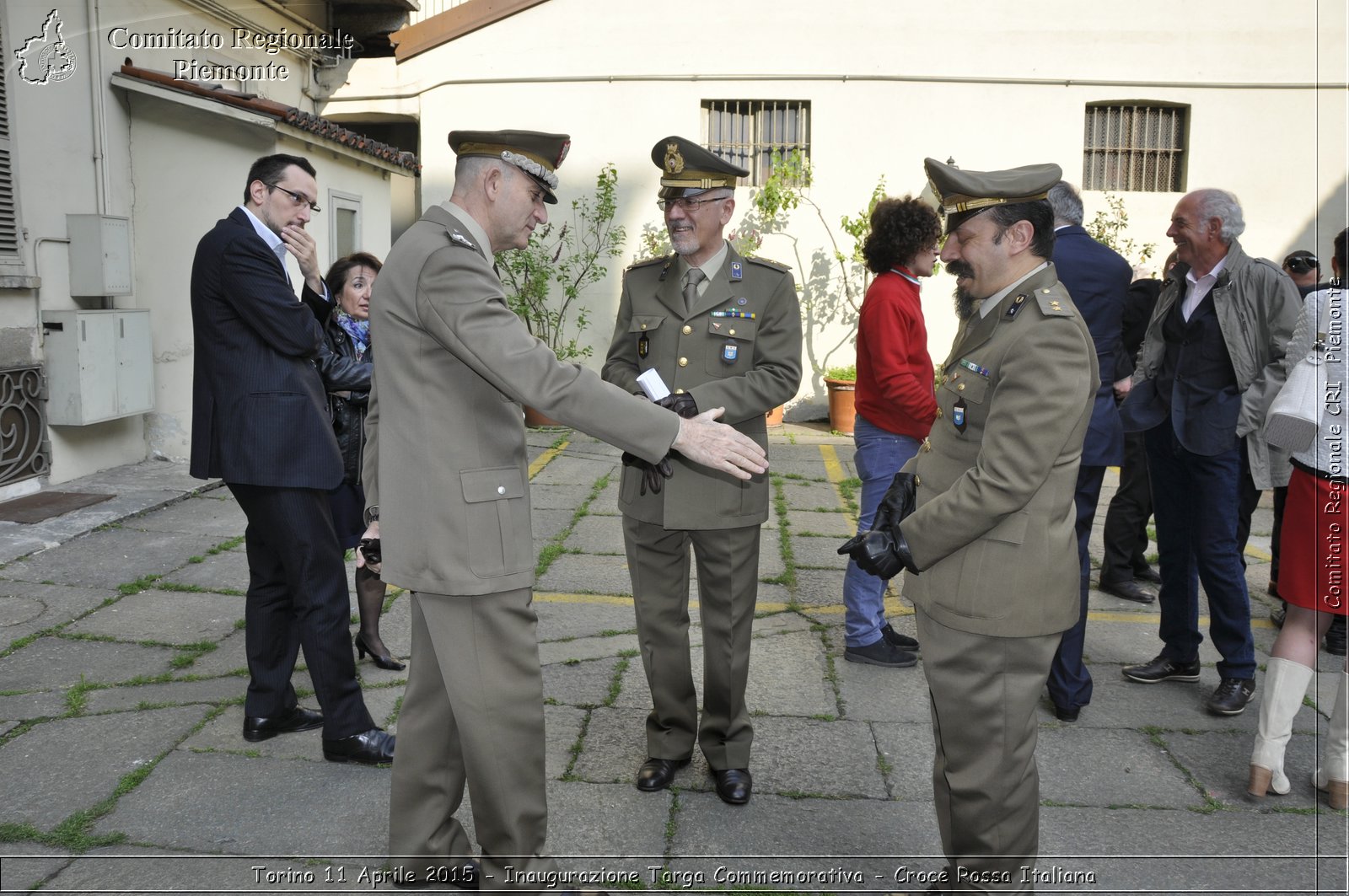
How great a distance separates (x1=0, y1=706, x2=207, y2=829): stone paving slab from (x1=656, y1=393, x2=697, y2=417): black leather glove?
208 cm

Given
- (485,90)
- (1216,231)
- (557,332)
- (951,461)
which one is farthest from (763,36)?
(951,461)

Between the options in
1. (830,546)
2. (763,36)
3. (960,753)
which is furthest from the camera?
(763,36)

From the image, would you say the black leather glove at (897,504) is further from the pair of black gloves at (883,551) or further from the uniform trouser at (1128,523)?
the uniform trouser at (1128,523)

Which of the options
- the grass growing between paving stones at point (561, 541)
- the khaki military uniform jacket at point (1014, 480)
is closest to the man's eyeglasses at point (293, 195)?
the khaki military uniform jacket at point (1014, 480)

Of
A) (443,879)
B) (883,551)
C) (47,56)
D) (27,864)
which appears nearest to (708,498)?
(883,551)

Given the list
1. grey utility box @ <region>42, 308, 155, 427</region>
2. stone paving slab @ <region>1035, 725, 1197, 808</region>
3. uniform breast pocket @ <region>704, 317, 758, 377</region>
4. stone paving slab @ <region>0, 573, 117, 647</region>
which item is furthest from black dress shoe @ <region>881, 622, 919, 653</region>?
grey utility box @ <region>42, 308, 155, 427</region>

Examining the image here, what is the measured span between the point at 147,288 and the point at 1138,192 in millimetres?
9634

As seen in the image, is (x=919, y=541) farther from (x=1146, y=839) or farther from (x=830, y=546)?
(x=830, y=546)

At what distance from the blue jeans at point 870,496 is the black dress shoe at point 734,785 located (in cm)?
129

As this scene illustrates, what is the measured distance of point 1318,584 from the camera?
328 centimetres

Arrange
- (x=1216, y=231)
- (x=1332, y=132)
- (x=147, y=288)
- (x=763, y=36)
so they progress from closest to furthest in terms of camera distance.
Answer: (x=1216, y=231) < (x=147, y=288) < (x=763, y=36) < (x=1332, y=132)

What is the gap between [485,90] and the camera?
11227 mm

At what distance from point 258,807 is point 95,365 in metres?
4.66

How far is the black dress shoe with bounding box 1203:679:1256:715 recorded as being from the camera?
156 inches
